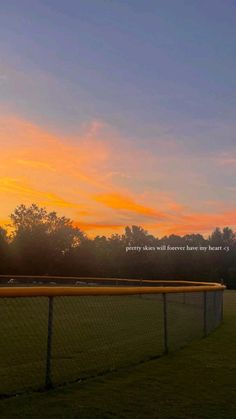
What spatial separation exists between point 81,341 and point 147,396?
463cm

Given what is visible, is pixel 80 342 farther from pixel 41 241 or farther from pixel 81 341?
pixel 41 241

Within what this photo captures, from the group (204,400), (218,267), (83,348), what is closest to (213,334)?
(83,348)

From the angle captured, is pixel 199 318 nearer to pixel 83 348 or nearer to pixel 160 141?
pixel 83 348

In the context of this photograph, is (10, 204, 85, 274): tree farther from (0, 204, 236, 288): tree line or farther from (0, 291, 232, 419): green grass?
(0, 291, 232, 419): green grass

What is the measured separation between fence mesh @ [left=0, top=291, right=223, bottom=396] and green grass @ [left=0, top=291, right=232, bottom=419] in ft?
1.40

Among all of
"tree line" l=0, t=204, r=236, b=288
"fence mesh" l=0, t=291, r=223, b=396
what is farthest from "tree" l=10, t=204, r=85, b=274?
"fence mesh" l=0, t=291, r=223, b=396

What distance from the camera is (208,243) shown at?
84.8 meters

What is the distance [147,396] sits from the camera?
19.9 ft

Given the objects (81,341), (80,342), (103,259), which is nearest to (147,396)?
(80,342)

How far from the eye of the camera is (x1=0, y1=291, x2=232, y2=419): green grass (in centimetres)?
533

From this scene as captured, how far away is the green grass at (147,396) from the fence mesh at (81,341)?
427 mm

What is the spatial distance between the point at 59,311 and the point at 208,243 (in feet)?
230

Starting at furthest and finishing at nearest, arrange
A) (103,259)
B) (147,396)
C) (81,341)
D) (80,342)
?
(103,259) < (81,341) < (80,342) < (147,396)

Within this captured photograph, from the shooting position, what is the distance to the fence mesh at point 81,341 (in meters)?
7.01
